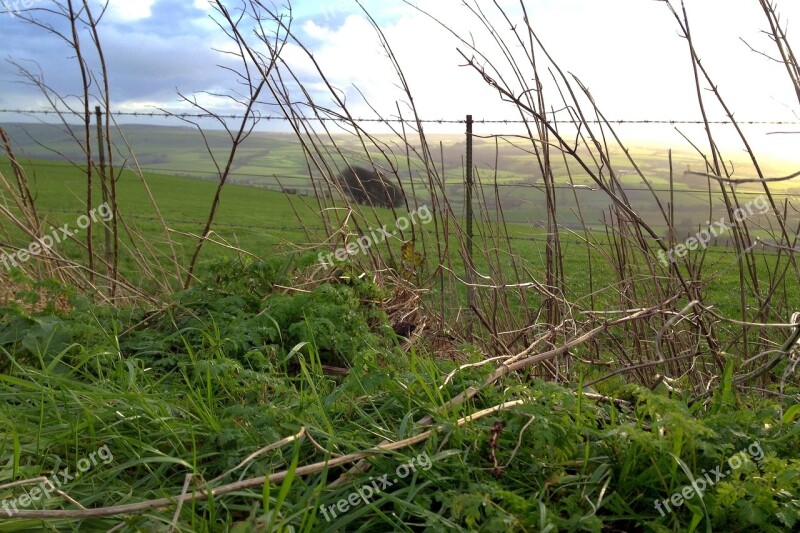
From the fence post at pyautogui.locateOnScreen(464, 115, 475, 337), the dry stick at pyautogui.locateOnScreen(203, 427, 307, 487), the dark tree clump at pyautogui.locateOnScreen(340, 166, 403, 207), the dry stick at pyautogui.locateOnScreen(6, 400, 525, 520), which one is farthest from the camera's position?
the dark tree clump at pyautogui.locateOnScreen(340, 166, 403, 207)

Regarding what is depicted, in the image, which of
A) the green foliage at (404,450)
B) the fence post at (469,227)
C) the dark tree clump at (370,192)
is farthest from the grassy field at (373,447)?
the dark tree clump at (370,192)

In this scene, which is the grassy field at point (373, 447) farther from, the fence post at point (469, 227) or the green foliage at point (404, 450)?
the fence post at point (469, 227)

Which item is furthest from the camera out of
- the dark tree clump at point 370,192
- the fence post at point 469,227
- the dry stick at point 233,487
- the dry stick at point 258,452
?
the dark tree clump at point 370,192

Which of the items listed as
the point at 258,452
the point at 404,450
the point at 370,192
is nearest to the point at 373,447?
the point at 404,450

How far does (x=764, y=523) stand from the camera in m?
1.50

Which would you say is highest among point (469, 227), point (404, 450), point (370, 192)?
point (370, 192)

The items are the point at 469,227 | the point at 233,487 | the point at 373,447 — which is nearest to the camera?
the point at 233,487

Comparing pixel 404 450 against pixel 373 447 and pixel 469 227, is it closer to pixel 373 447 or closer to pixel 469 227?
pixel 373 447

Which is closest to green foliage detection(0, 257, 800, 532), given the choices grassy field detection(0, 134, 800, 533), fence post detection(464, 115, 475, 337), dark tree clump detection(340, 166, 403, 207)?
grassy field detection(0, 134, 800, 533)

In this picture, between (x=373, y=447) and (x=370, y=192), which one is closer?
(x=373, y=447)

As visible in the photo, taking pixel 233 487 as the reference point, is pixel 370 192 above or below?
above

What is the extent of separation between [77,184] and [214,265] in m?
27.0

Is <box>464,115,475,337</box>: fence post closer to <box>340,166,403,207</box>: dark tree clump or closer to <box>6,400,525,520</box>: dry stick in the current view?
<box>340,166,403,207</box>: dark tree clump

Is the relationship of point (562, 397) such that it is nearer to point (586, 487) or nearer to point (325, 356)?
point (586, 487)
